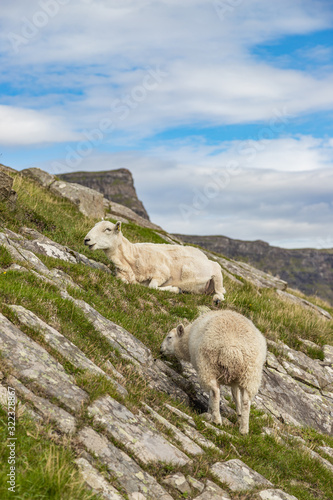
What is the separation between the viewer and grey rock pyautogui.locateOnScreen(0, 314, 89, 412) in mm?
5770

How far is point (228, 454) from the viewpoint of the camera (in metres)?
7.07

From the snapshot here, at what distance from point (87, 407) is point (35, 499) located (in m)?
1.86

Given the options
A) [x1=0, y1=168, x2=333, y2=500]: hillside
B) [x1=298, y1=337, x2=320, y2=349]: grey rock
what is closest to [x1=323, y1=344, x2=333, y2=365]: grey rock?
[x1=298, y1=337, x2=320, y2=349]: grey rock

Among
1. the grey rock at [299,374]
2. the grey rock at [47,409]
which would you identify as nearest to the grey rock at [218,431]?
the grey rock at [47,409]

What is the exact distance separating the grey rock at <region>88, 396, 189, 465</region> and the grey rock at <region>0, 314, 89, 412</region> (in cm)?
31

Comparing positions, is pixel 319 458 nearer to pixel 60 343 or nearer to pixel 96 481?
pixel 60 343

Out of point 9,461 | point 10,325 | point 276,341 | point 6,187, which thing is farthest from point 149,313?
point 9,461

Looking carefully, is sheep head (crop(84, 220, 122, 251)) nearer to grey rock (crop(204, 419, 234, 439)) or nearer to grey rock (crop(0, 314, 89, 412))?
grey rock (crop(204, 419, 234, 439))

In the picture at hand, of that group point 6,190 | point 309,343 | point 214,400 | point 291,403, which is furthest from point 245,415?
point 6,190

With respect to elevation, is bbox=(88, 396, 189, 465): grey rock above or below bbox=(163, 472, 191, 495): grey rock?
above

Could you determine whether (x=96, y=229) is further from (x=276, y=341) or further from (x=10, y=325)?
(x=10, y=325)

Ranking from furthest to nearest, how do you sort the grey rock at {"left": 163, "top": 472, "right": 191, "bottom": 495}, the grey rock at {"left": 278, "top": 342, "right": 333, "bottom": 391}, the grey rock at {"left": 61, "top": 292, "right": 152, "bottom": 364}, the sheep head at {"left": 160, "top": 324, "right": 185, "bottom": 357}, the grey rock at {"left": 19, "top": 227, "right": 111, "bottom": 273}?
1. the grey rock at {"left": 278, "top": 342, "right": 333, "bottom": 391}
2. the grey rock at {"left": 19, "top": 227, "right": 111, "bottom": 273}
3. the sheep head at {"left": 160, "top": 324, "right": 185, "bottom": 357}
4. the grey rock at {"left": 61, "top": 292, "right": 152, "bottom": 364}
5. the grey rock at {"left": 163, "top": 472, "right": 191, "bottom": 495}

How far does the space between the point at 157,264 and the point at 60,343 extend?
953 cm

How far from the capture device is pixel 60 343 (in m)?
7.14
